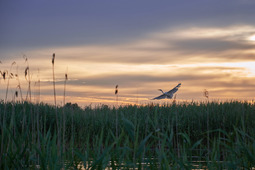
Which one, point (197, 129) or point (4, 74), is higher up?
point (4, 74)

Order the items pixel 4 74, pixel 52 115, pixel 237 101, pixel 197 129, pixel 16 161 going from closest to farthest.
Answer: pixel 4 74, pixel 16 161, pixel 197 129, pixel 52 115, pixel 237 101

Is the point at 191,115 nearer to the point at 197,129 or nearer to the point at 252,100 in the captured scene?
the point at 197,129

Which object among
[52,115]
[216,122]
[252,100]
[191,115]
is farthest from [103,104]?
[252,100]

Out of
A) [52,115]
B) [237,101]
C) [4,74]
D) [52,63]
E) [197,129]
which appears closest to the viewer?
[52,63]

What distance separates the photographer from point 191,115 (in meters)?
11.5

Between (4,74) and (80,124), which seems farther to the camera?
(80,124)

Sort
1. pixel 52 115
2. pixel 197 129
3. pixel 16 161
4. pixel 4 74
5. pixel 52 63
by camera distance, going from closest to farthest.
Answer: pixel 52 63, pixel 4 74, pixel 16 161, pixel 197 129, pixel 52 115

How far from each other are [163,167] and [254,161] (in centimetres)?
124

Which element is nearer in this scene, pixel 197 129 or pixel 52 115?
pixel 197 129

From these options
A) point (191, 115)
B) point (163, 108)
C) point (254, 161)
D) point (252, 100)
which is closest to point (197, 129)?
point (191, 115)

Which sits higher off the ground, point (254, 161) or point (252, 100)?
point (252, 100)

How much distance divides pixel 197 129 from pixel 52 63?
8762 millimetres

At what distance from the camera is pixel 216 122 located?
11.1 m

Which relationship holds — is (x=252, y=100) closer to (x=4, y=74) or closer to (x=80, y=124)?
(x=80, y=124)
